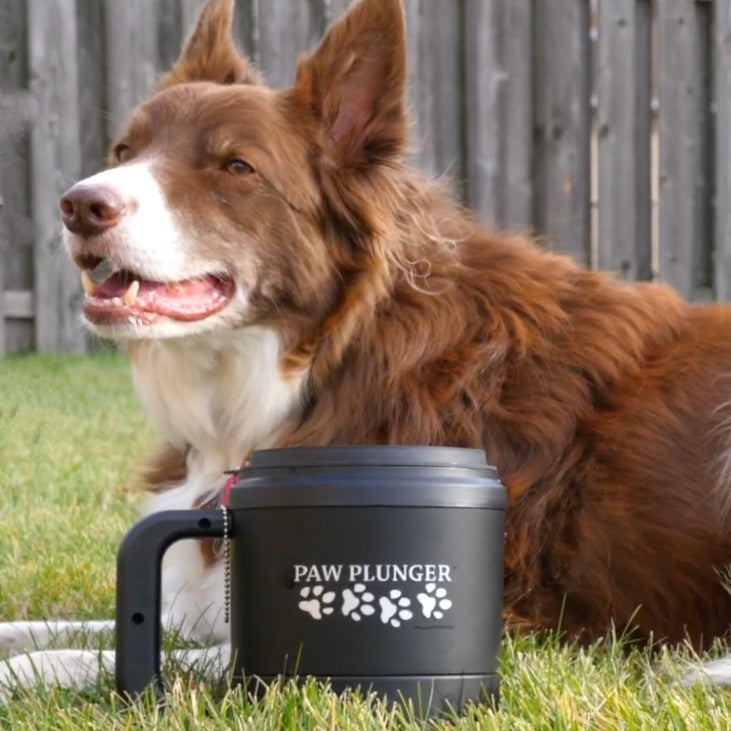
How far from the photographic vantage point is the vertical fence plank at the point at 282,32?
8273mm

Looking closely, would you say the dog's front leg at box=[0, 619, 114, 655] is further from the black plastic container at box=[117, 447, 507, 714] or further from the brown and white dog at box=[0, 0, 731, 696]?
the black plastic container at box=[117, 447, 507, 714]

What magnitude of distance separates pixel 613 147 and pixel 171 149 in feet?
20.1

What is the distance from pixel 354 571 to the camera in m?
2.08

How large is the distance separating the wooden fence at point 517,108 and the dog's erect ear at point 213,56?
4.27 m

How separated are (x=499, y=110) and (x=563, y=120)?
0.42 metres

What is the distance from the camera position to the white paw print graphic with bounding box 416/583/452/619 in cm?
210

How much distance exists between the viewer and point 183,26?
8.13 metres

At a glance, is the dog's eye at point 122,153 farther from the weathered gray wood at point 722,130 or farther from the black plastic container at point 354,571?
the weathered gray wood at point 722,130

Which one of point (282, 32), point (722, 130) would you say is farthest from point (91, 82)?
point (722, 130)

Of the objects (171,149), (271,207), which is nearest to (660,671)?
(271,207)

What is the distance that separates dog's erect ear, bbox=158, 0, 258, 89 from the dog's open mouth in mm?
795

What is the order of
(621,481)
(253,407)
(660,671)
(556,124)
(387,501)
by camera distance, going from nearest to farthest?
1. (387,501)
2. (660,671)
3. (621,481)
4. (253,407)
5. (556,124)

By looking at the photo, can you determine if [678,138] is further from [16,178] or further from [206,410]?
[206,410]

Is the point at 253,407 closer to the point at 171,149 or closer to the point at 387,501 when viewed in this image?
the point at 171,149
